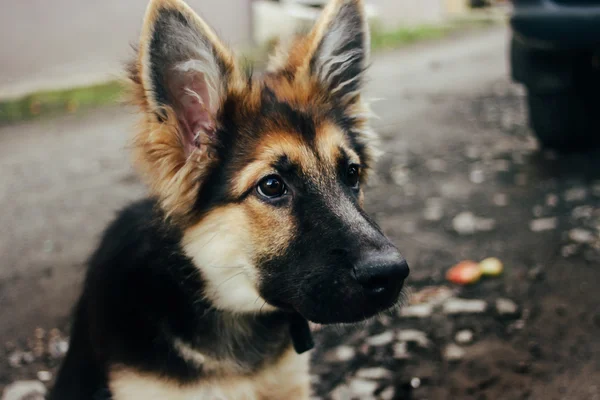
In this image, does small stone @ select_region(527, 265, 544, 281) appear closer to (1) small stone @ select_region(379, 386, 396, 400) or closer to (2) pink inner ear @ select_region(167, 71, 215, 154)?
(1) small stone @ select_region(379, 386, 396, 400)

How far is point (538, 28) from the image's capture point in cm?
489

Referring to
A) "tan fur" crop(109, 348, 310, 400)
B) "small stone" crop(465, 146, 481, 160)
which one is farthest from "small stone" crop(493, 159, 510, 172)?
"tan fur" crop(109, 348, 310, 400)

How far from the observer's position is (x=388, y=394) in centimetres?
332

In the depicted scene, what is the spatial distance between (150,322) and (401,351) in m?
1.63

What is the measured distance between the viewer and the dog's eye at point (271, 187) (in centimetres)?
256

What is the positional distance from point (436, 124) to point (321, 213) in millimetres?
5790

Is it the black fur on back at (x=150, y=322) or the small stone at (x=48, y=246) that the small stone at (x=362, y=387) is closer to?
the black fur on back at (x=150, y=322)

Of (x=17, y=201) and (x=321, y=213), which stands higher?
(x=321, y=213)

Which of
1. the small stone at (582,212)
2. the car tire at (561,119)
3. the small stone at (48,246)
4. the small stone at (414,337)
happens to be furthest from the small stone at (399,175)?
the small stone at (48,246)

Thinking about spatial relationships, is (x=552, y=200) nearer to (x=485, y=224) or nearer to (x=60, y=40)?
(x=485, y=224)

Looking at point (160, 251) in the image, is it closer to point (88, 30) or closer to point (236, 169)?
point (236, 169)

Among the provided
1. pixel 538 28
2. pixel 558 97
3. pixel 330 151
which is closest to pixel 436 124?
pixel 558 97

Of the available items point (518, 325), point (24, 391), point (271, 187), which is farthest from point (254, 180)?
point (518, 325)

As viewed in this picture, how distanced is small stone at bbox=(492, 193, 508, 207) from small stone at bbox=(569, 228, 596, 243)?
0.76m
